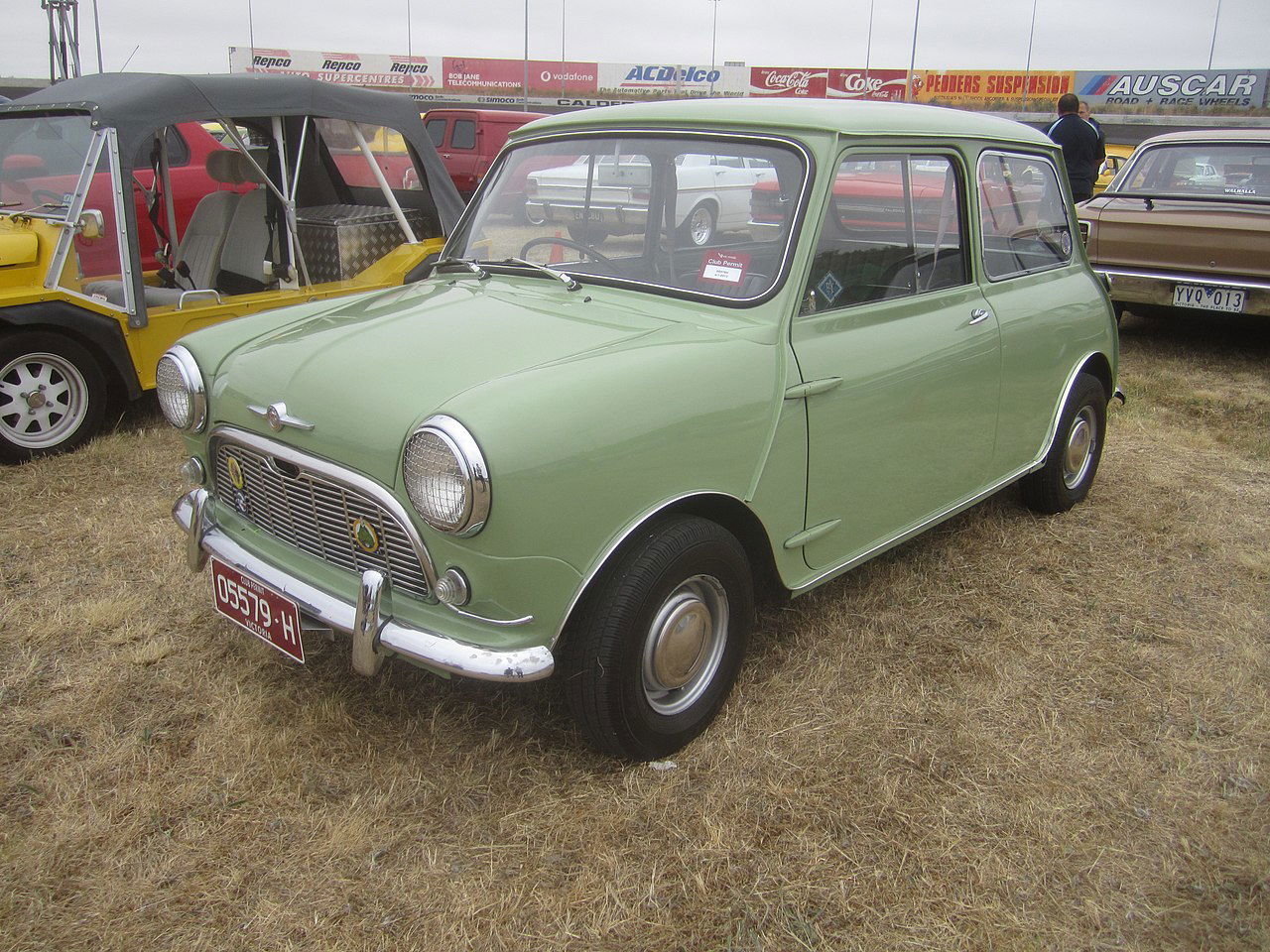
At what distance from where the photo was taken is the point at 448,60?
49.4 metres

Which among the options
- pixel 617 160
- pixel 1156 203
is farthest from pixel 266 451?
pixel 1156 203

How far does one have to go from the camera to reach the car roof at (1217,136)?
7.12 meters

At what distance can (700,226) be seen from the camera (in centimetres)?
299

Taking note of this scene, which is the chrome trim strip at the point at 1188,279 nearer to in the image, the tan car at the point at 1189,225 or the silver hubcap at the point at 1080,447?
the tan car at the point at 1189,225

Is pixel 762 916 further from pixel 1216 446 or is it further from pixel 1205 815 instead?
pixel 1216 446

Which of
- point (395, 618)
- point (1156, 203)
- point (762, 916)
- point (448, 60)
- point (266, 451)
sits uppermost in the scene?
point (448, 60)

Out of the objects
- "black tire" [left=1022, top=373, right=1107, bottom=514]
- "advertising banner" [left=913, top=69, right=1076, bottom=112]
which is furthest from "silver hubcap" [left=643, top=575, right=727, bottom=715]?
"advertising banner" [left=913, top=69, right=1076, bottom=112]

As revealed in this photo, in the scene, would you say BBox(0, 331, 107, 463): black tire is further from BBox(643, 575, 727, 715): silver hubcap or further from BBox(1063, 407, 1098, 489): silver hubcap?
BBox(1063, 407, 1098, 489): silver hubcap

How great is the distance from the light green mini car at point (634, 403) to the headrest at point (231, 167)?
2436mm

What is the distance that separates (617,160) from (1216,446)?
13.4 feet

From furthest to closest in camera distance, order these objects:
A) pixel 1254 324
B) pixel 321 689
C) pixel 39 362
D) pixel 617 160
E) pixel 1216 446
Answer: pixel 1254 324
pixel 1216 446
pixel 39 362
pixel 617 160
pixel 321 689

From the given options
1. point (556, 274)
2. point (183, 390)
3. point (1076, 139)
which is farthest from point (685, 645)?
point (1076, 139)

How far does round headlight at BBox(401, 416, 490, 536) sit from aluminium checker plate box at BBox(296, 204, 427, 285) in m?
3.96

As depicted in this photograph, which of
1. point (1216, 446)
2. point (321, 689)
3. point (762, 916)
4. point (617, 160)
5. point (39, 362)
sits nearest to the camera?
point (762, 916)
